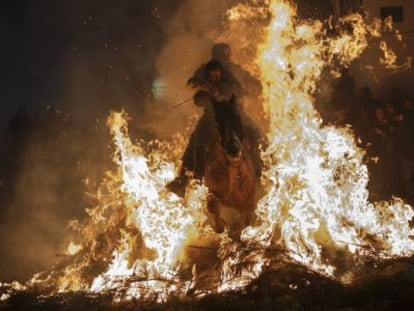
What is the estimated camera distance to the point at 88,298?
734 centimetres

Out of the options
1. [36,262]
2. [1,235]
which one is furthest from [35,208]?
[36,262]

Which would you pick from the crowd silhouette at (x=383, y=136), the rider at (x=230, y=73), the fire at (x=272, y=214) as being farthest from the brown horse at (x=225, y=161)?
the crowd silhouette at (x=383, y=136)

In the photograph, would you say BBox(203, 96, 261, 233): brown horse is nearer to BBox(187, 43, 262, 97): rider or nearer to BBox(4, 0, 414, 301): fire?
BBox(4, 0, 414, 301): fire

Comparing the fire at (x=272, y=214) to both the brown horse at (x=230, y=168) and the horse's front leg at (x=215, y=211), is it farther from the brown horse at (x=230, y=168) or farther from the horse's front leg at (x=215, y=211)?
the brown horse at (x=230, y=168)

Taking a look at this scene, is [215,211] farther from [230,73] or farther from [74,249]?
[74,249]

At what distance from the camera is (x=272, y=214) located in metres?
8.70

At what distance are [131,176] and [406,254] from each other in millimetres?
5143

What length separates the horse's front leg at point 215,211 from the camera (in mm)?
9016

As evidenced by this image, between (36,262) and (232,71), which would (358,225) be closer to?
(232,71)

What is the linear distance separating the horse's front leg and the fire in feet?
0.56

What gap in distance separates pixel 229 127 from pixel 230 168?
76cm

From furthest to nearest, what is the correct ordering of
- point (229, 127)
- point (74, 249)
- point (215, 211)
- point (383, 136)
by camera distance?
1. point (383, 136)
2. point (74, 249)
3. point (215, 211)
4. point (229, 127)

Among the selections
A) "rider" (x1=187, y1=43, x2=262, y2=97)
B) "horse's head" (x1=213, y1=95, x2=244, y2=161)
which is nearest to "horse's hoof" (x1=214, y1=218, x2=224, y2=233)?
"horse's head" (x1=213, y1=95, x2=244, y2=161)

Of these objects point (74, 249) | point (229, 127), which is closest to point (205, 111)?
point (229, 127)
